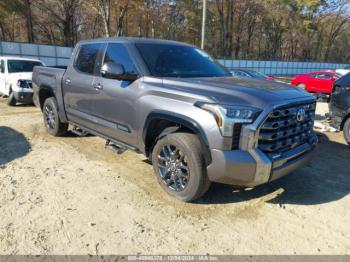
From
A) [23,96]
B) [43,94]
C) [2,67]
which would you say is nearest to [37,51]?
[2,67]

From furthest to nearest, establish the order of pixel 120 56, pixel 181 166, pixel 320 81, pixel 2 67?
pixel 320 81 < pixel 2 67 < pixel 120 56 < pixel 181 166

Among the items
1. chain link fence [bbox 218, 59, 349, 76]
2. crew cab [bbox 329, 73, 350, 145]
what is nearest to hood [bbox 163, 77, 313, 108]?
crew cab [bbox 329, 73, 350, 145]

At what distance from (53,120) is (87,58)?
6.07ft

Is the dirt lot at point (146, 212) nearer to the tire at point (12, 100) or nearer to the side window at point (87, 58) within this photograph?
the side window at point (87, 58)

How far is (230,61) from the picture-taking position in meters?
30.8

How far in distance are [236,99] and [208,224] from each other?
4.44 ft

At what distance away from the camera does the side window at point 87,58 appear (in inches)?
193

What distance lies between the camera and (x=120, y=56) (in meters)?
4.38

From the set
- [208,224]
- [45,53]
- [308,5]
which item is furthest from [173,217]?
[308,5]

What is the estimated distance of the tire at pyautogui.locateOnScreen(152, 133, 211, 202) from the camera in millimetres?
3406

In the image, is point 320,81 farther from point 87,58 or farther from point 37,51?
point 37,51

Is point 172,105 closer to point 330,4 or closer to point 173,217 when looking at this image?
point 173,217

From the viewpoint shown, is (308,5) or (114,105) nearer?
(114,105)

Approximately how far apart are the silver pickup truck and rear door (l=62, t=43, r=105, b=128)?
0.8 inches
